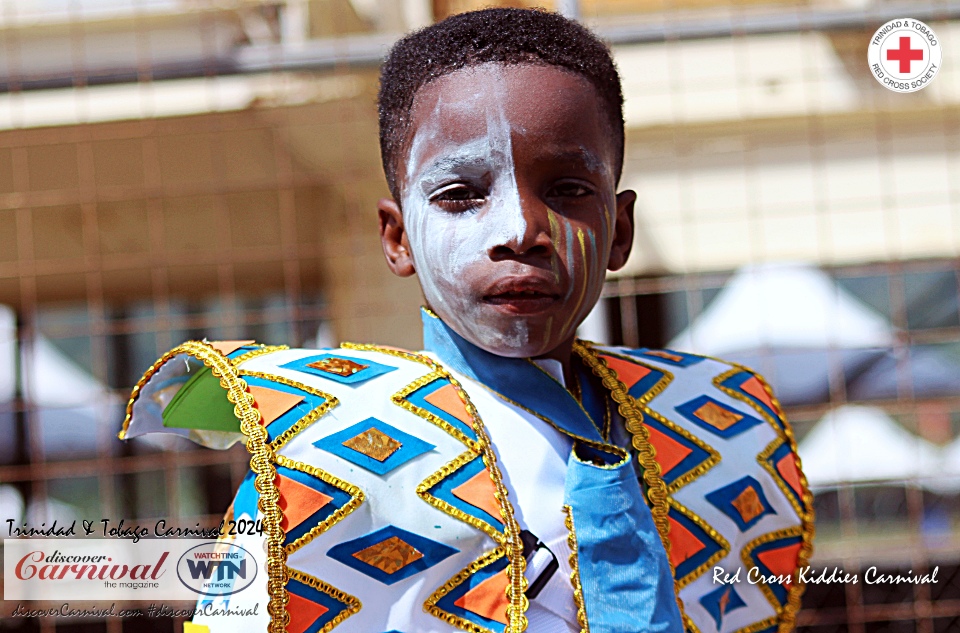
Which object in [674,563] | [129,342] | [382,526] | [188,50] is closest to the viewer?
[382,526]

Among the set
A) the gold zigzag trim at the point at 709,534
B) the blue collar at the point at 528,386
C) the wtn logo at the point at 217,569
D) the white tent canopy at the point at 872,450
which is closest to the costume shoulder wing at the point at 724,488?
the gold zigzag trim at the point at 709,534

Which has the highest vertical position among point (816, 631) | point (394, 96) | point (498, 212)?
point (394, 96)

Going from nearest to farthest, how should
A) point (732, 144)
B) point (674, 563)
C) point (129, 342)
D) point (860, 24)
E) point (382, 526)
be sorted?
point (382, 526) → point (674, 563) → point (860, 24) → point (732, 144) → point (129, 342)

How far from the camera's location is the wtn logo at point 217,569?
1.23 meters

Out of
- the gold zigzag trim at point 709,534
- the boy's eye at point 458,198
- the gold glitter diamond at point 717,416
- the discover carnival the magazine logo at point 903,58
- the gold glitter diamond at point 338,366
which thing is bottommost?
the gold zigzag trim at point 709,534

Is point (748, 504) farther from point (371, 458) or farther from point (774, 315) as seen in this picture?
point (774, 315)

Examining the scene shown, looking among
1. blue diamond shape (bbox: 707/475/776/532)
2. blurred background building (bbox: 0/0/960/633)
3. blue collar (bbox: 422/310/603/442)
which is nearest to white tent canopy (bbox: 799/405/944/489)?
blurred background building (bbox: 0/0/960/633)

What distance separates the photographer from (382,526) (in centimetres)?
121

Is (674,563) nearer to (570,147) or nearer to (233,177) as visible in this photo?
(570,147)

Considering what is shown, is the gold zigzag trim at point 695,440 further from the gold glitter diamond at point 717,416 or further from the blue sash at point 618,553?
the blue sash at point 618,553

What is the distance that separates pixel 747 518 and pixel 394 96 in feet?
2.46

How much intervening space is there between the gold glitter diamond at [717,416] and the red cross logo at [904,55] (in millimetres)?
1449

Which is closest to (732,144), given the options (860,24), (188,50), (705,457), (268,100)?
(860,24)

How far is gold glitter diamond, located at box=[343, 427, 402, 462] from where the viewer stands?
1232mm
